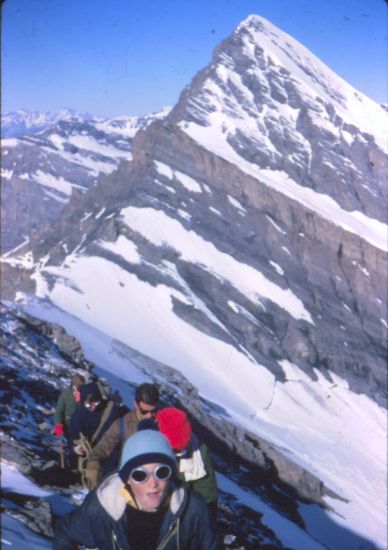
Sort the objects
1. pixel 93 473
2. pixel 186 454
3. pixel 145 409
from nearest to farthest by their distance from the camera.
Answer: pixel 186 454
pixel 93 473
pixel 145 409

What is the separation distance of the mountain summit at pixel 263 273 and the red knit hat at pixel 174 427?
103 ft

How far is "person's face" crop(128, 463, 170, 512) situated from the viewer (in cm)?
417

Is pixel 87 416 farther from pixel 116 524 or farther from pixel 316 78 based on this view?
pixel 316 78

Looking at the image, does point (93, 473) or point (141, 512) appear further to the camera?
point (93, 473)

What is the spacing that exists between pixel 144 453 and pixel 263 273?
306ft

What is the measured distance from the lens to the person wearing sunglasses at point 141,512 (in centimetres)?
419

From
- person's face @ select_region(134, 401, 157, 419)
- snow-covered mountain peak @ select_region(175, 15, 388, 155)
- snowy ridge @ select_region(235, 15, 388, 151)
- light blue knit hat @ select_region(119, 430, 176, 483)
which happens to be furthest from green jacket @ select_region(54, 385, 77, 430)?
snowy ridge @ select_region(235, 15, 388, 151)

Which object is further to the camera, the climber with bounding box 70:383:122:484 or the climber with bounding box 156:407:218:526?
the climber with bounding box 70:383:122:484

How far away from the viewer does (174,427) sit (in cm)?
592

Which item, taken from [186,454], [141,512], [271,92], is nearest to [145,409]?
[186,454]

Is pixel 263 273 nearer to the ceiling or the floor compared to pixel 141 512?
nearer to the ceiling

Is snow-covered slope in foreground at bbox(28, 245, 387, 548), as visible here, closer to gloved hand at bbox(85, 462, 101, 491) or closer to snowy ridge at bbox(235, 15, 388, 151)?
gloved hand at bbox(85, 462, 101, 491)

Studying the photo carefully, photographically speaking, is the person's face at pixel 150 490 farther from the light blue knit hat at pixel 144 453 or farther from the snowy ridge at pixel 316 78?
the snowy ridge at pixel 316 78

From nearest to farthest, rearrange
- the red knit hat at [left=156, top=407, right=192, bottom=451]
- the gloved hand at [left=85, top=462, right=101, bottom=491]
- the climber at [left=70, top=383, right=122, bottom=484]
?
the red knit hat at [left=156, top=407, right=192, bottom=451] < the gloved hand at [left=85, top=462, right=101, bottom=491] < the climber at [left=70, top=383, right=122, bottom=484]
